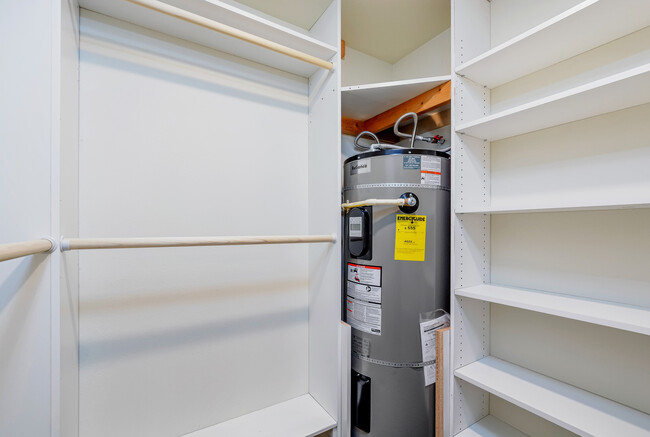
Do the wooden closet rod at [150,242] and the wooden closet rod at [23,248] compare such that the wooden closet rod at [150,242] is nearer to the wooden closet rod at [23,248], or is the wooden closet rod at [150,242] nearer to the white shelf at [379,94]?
the wooden closet rod at [23,248]

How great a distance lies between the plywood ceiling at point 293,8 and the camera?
128cm

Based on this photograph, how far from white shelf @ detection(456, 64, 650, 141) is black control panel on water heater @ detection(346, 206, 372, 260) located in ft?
1.83

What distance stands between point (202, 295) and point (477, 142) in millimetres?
1461

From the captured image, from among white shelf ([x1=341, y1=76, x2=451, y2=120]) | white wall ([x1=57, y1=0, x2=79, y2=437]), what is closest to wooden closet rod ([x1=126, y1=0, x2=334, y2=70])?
white wall ([x1=57, y1=0, x2=79, y2=437])

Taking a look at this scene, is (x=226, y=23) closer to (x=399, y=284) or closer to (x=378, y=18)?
(x=378, y=18)

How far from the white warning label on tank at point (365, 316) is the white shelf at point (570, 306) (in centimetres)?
37

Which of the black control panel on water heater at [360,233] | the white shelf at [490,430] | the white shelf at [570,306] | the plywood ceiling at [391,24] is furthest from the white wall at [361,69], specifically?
the white shelf at [490,430]

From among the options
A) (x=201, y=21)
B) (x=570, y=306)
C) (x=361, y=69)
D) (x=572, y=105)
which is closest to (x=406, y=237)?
(x=570, y=306)

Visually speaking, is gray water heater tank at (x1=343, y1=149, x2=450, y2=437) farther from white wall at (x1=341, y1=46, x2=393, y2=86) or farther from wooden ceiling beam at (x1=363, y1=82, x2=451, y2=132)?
white wall at (x1=341, y1=46, x2=393, y2=86)

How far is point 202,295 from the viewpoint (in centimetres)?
119

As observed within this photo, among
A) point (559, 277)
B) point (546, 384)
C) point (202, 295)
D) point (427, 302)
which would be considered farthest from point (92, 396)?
point (559, 277)

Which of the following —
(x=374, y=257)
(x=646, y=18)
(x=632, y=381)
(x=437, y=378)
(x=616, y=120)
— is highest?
(x=646, y=18)

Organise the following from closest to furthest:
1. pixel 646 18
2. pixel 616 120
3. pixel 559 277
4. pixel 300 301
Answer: pixel 646 18, pixel 616 120, pixel 559 277, pixel 300 301

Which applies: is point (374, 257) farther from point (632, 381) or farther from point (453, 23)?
point (453, 23)
